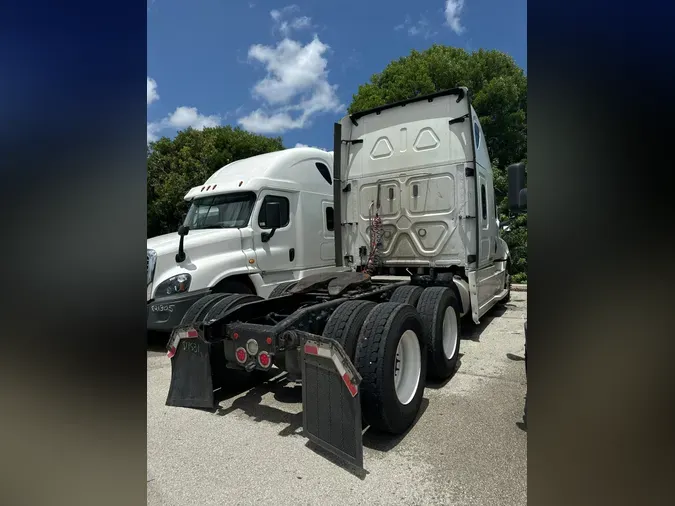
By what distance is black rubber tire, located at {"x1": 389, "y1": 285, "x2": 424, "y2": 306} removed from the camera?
493 cm

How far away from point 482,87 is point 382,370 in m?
16.9

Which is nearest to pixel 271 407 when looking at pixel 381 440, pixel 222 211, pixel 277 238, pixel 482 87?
pixel 381 440

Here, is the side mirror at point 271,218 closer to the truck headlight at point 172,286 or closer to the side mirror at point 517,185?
the truck headlight at point 172,286

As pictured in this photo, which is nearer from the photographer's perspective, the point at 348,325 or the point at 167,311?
the point at 348,325

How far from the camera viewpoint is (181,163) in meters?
19.2

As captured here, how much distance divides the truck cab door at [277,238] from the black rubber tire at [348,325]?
12.2 feet

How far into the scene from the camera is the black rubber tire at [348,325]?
136 inches

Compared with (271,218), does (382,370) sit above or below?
below

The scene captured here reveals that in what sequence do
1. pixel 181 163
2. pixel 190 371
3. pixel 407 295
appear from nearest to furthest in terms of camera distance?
pixel 190 371 → pixel 407 295 → pixel 181 163

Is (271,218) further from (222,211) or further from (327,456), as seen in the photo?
(327,456)
